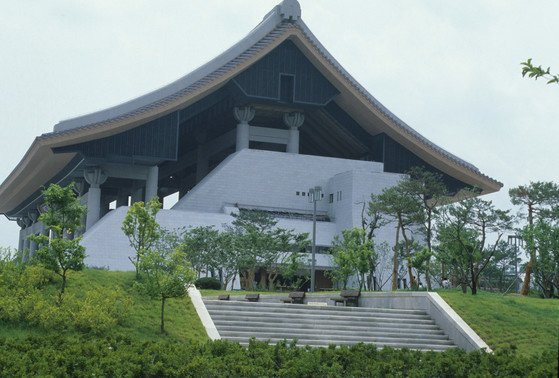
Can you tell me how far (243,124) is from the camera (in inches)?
1629

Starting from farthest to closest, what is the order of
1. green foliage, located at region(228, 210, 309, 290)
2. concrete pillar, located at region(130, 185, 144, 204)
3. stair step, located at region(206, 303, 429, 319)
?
concrete pillar, located at region(130, 185, 144, 204) → green foliage, located at region(228, 210, 309, 290) → stair step, located at region(206, 303, 429, 319)

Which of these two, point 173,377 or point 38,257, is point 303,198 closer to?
point 38,257

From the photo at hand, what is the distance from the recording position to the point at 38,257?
15.7m

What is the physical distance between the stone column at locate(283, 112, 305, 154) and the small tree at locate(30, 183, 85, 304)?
25.8 meters

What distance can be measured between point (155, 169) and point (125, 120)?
3.68 m

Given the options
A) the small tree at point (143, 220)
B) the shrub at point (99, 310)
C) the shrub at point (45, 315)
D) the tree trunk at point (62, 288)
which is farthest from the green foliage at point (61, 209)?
the shrub at point (45, 315)

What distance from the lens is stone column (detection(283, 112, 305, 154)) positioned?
42375 millimetres

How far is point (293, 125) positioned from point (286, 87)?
218 centimetres

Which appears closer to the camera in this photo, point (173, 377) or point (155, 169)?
point (173, 377)

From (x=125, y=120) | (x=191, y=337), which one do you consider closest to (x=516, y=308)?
(x=191, y=337)

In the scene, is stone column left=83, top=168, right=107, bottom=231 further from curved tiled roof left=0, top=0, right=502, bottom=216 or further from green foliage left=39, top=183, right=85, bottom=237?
green foliage left=39, top=183, right=85, bottom=237

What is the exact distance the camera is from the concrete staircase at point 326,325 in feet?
57.4

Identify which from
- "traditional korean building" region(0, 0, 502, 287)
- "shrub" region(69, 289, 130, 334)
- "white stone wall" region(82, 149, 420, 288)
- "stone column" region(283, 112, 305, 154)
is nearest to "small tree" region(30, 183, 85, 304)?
"shrub" region(69, 289, 130, 334)

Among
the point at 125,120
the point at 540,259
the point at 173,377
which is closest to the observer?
the point at 173,377
